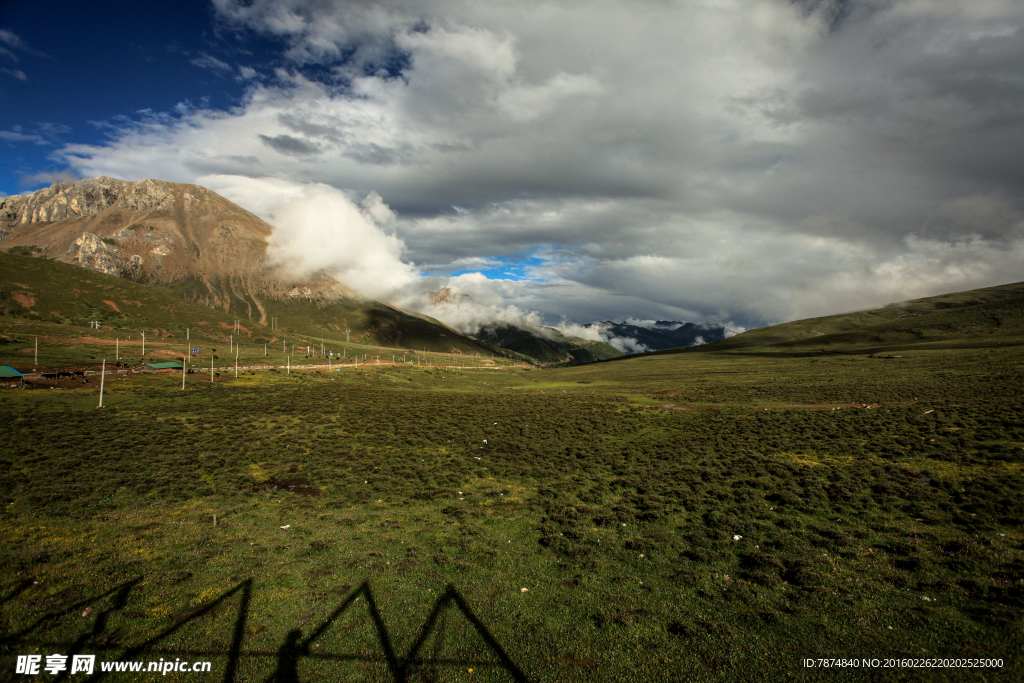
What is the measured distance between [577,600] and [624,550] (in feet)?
14.5


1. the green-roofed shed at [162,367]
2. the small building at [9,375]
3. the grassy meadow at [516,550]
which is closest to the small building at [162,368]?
the green-roofed shed at [162,367]

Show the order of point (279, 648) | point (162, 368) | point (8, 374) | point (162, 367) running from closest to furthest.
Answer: point (279, 648) → point (8, 374) → point (162, 368) → point (162, 367)

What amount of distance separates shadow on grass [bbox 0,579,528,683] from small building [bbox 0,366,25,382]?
226 ft

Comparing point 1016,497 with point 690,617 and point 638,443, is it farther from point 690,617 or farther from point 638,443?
point 638,443

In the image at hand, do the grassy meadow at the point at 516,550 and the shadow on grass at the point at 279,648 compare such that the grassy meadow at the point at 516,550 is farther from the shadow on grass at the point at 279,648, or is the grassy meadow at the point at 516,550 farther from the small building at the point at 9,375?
the small building at the point at 9,375

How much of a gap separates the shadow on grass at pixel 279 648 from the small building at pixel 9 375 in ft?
226

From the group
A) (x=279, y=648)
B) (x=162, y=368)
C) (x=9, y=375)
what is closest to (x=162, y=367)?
(x=162, y=368)

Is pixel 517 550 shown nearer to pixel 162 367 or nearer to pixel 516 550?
pixel 516 550

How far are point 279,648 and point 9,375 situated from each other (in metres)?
76.8

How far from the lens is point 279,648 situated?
10.8 metres

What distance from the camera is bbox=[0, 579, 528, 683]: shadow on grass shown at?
9.96m

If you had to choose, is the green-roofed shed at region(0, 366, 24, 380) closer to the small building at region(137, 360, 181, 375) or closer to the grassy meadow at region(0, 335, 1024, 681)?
the small building at region(137, 360, 181, 375)

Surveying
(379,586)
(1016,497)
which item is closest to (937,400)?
(1016,497)

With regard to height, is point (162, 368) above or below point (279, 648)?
above
